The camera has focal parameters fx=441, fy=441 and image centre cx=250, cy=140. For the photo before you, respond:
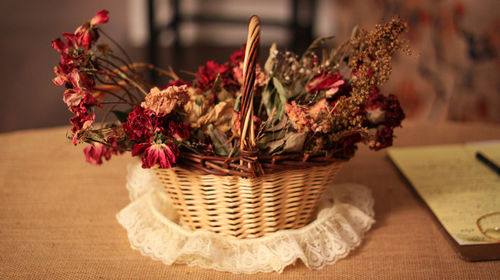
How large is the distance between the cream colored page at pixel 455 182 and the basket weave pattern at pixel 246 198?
0.85 feet

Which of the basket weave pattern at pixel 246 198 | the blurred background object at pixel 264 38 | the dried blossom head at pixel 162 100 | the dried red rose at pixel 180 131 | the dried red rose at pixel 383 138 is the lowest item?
the blurred background object at pixel 264 38

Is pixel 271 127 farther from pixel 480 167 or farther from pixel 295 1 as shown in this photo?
pixel 295 1

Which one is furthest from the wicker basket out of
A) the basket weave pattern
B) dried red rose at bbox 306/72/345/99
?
dried red rose at bbox 306/72/345/99

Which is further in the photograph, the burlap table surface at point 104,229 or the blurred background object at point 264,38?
the blurred background object at point 264,38

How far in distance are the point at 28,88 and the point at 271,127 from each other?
283 centimetres

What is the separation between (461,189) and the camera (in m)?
0.97

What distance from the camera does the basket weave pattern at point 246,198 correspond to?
730 millimetres

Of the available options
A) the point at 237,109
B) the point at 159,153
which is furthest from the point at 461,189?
the point at 159,153

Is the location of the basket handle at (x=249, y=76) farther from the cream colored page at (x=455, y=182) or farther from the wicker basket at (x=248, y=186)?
the cream colored page at (x=455, y=182)

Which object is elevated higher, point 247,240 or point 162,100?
point 162,100

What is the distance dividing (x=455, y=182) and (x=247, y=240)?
529 mm

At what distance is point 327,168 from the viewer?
0.78m

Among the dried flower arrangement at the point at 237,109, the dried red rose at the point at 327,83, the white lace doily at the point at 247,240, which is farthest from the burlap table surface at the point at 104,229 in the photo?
the dried red rose at the point at 327,83

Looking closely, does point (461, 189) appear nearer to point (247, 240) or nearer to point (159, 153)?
point (247, 240)
